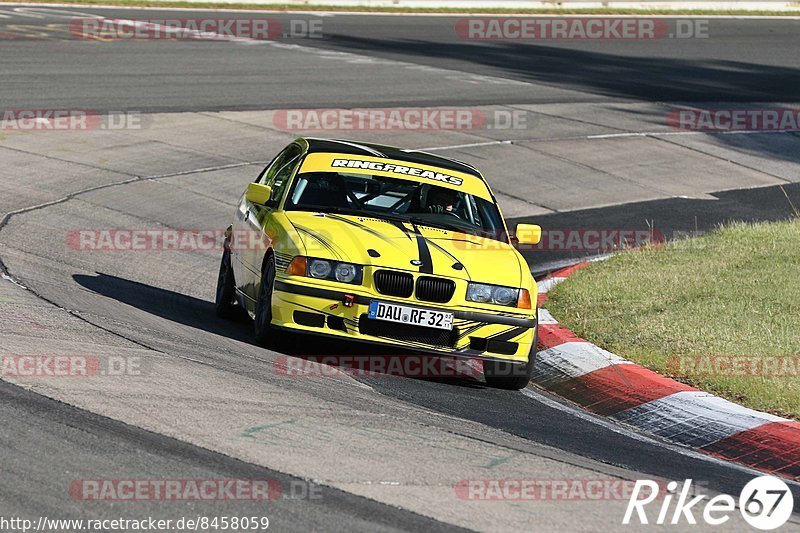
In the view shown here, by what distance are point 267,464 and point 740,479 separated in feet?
8.33

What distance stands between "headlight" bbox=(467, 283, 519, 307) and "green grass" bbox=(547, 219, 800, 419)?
1.06m

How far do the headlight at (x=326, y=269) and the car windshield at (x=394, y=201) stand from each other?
991 mm

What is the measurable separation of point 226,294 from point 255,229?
839 mm

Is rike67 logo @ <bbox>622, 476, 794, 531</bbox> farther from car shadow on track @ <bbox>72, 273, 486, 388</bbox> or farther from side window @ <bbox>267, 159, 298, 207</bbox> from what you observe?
side window @ <bbox>267, 159, 298, 207</bbox>

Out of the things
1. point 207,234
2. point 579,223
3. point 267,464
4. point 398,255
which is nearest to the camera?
point 267,464

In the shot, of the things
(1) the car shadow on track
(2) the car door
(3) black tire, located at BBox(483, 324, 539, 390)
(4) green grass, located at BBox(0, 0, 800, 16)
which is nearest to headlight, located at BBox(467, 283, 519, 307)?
(3) black tire, located at BBox(483, 324, 539, 390)

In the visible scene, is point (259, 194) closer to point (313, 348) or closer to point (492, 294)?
point (313, 348)

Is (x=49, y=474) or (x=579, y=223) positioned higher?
(x=49, y=474)

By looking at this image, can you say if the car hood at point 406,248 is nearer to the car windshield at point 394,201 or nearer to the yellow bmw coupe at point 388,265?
the yellow bmw coupe at point 388,265

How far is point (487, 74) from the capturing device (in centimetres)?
2575

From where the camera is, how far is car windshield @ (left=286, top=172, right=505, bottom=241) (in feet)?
32.1

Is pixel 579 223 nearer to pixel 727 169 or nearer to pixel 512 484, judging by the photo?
pixel 727 169

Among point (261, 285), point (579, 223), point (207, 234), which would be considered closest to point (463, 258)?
point (261, 285)

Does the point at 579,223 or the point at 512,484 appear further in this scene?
the point at 579,223
